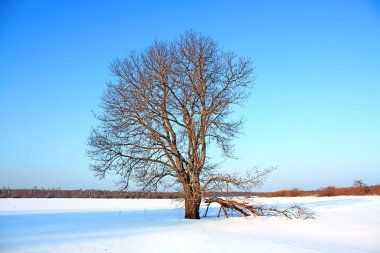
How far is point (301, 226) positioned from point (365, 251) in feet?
16.8

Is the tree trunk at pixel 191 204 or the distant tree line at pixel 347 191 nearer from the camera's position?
the tree trunk at pixel 191 204

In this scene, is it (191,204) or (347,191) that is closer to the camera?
(191,204)

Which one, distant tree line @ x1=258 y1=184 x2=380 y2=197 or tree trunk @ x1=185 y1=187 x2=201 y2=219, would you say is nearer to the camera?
tree trunk @ x1=185 y1=187 x2=201 y2=219

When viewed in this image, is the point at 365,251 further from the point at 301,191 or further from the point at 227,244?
the point at 301,191

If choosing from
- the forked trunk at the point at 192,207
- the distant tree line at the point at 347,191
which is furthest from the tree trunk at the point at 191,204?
the distant tree line at the point at 347,191

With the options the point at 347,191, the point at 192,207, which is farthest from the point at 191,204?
the point at 347,191

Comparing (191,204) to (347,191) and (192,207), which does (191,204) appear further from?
(347,191)

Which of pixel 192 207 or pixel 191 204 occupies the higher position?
pixel 191 204

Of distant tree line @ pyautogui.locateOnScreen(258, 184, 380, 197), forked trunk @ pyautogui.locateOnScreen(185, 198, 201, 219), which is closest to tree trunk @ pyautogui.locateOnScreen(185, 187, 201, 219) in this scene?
forked trunk @ pyautogui.locateOnScreen(185, 198, 201, 219)

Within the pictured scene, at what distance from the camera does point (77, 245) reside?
8.87 metres

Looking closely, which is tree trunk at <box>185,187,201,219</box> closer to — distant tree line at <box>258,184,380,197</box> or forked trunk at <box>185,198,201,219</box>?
forked trunk at <box>185,198,201,219</box>

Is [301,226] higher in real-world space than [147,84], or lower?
lower

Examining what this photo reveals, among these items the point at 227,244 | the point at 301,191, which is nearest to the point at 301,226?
the point at 227,244

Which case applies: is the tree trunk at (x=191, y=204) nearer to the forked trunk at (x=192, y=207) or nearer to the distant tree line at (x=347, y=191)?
the forked trunk at (x=192, y=207)
